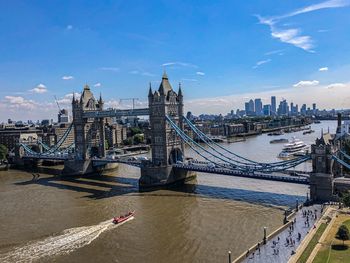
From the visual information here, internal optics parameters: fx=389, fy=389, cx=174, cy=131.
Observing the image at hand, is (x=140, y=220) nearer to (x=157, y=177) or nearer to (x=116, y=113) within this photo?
(x=157, y=177)

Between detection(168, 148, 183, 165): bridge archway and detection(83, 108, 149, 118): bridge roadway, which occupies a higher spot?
detection(83, 108, 149, 118): bridge roadway

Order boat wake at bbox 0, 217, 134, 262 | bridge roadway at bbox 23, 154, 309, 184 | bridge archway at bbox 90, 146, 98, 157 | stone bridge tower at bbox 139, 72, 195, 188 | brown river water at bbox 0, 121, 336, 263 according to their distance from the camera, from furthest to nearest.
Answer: bridge archway at bbox 90, 146, 98, 157
stone bridge tower at bbox 139, 72, 195, 188
bridge roadway at bbox 23, 154, 309, 184
brown river water at bbox 0, 121, 336, 263
boat wake at bbox 0, 217, 134, 262

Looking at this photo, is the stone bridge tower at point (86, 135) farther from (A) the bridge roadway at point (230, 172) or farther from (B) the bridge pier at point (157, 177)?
(B) the bridge pier at point (157, 177)

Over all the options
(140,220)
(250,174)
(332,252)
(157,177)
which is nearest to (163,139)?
(157,177)

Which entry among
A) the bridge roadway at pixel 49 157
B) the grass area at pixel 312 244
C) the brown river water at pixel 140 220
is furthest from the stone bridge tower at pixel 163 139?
the grass area at pixel 312 244

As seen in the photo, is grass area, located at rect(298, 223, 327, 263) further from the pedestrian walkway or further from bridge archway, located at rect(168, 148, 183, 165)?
bridge archway, located at rect(168, 148, 183, 165)

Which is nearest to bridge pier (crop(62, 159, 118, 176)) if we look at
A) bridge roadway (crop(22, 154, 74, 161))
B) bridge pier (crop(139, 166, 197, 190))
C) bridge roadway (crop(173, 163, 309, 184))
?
bridge roadway (crop(22, 154, 74, 161))
